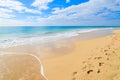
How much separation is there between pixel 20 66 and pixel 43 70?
1258mm

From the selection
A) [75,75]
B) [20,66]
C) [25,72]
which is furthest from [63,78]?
[20,66]

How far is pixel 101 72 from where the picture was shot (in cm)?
446

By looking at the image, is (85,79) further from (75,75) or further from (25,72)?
(25,72)

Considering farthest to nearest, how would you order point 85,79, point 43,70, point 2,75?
point 43,70
point 2,75
point 85,79

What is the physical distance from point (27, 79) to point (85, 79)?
2.13 metres

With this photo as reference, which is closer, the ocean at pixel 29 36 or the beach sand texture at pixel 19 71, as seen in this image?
the beach sand texture at pixel 19 71

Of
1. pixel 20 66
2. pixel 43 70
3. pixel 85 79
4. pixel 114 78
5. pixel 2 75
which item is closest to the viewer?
pixel 114 78

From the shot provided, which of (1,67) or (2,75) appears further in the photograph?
(1,67)

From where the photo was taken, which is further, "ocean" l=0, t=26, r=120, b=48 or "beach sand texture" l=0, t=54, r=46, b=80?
"ocean" l=0, t=26, r=120, b=48

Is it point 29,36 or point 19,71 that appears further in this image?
point 29,36

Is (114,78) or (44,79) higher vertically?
(114,78)

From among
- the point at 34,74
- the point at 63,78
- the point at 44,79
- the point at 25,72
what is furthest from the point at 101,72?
the point at 25,72

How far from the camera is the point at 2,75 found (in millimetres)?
4859

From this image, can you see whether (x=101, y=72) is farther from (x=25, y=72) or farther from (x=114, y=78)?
(x=25, y=72)
